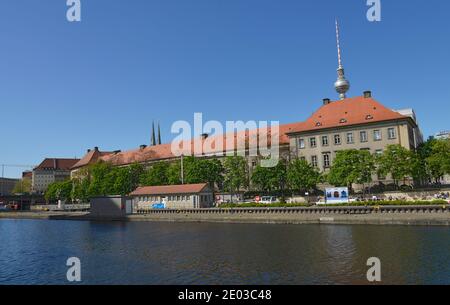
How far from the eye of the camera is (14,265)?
2816 centimetres

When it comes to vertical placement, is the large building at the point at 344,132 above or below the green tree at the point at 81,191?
above

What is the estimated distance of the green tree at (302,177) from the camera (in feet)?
249

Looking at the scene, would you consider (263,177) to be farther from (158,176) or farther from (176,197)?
(158,176)

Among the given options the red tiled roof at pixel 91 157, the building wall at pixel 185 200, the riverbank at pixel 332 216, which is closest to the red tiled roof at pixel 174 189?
the building wall at pixel 185 200

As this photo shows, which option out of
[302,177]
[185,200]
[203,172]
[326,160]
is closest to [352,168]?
[302,177]

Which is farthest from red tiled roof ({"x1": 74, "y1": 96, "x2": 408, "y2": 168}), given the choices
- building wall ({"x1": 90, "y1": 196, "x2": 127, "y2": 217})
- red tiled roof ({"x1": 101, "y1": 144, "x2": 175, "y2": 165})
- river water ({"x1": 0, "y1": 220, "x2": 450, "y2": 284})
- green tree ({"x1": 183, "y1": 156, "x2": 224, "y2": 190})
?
river water ({"x1": 0, "y1": 220, "x2": 450, "y2": 284})

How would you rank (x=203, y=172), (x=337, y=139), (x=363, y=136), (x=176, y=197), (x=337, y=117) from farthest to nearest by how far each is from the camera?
(x=203, y=172)
(x=337, y=117)
(x=337, y=139)
(x=363, y=136)
(x=176, y=197)

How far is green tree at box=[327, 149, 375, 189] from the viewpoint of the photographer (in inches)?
2704

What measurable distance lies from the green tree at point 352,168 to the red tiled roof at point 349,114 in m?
12.5

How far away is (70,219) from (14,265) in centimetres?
5421

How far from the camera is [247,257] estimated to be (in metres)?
27.2

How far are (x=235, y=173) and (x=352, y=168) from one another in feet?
96.0

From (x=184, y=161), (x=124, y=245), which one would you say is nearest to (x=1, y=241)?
(x=124, y=245)

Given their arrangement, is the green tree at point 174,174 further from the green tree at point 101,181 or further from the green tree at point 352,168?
the green tree at point 352,168
